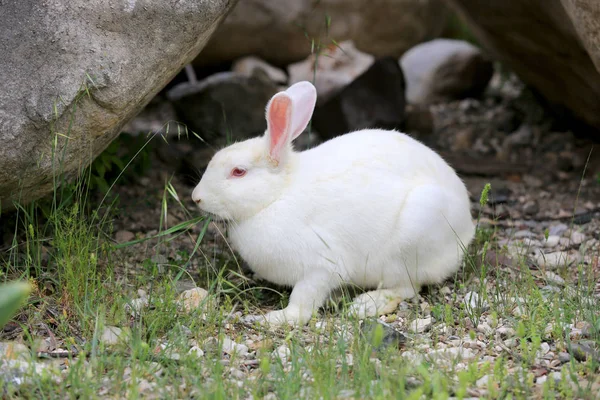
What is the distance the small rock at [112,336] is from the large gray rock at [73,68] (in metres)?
0.87

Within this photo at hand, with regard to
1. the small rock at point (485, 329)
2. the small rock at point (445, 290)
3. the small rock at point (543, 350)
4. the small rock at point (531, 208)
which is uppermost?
the small rock at point (543, 350)

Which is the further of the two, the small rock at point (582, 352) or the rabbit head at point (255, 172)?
the rabbit head at point (255, 172)

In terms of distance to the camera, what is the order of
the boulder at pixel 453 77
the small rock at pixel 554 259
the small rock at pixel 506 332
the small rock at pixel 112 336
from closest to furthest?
the small rock at pixel 112 336 < the small rock at pixel 506 332 < the small rock at pixel 554 259 < the boulder at pixel 453 77

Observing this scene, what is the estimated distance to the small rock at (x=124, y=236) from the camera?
5.03 m

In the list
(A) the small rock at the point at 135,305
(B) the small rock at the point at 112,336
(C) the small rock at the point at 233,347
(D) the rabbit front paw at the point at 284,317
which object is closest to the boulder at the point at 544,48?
(D) the rabbit front paw at the point at 284,317

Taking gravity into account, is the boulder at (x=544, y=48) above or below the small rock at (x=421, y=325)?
above

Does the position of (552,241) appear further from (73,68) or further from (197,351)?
(73,68)

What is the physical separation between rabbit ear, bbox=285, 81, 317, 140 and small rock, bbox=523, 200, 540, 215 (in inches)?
95.8

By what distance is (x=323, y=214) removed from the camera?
405 centimetres

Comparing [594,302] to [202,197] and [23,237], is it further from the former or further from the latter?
[23,237]

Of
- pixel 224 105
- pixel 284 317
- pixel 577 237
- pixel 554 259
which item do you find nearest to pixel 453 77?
pixel 224 105

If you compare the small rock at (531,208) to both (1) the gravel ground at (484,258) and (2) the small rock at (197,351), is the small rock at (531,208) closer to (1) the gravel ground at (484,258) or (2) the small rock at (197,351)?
(1) the gravel ground at (484,258)

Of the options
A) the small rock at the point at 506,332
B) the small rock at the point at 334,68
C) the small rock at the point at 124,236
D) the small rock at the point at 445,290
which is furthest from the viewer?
the small rock at the point at 334,68

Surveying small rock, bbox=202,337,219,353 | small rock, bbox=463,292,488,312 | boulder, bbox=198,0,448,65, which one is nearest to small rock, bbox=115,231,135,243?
small rock, bbox=202,337,219,353
